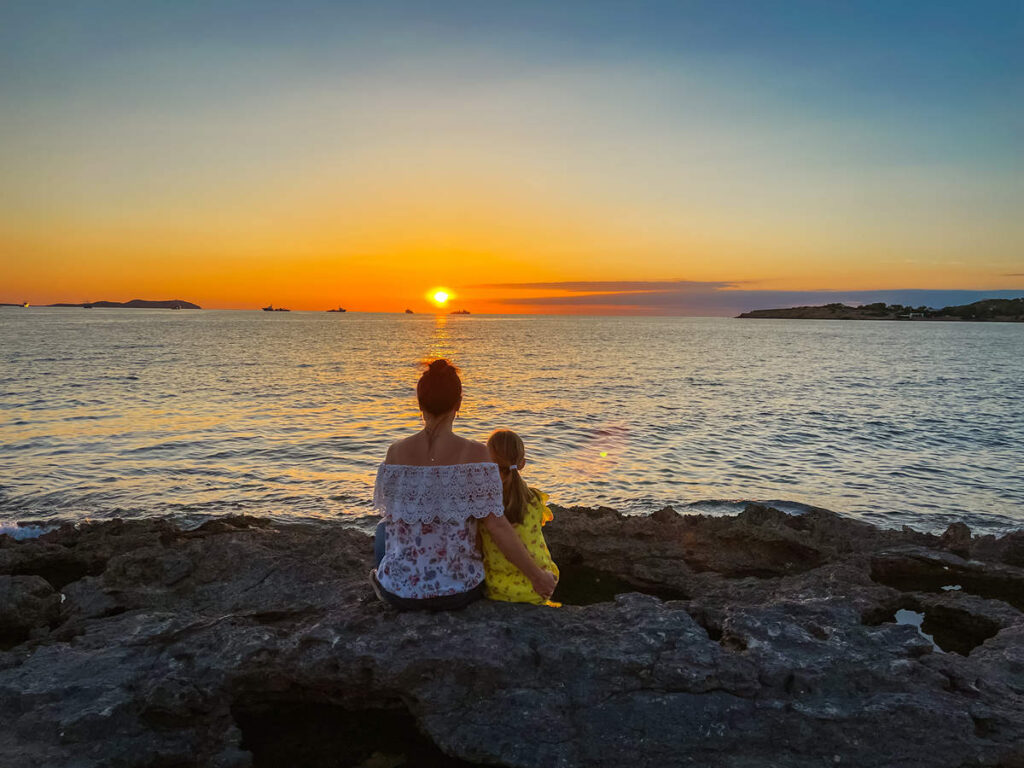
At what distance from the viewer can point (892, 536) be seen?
8.59 meters

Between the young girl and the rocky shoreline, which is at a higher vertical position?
the young girl

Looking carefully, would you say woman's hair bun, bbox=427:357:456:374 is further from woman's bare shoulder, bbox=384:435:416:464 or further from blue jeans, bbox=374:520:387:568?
blue jeans, bbox=374:520:387:568

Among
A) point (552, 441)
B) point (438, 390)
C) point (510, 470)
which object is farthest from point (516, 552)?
point (552, 441)

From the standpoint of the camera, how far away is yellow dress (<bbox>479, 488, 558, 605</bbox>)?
512 cm

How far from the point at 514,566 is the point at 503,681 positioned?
3.08ft

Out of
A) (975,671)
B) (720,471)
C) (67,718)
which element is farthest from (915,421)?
(67,718)

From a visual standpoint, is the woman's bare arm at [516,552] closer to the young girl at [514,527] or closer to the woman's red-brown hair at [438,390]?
the young girl at [514,527]

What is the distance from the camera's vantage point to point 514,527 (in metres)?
5.23

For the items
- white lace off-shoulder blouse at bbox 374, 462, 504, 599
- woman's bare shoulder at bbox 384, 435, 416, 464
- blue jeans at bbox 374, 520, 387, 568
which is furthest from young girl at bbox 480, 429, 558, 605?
blue jeans at bbox 374, 520, 387, 568

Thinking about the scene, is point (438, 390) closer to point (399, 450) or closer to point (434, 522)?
point (399, 450)

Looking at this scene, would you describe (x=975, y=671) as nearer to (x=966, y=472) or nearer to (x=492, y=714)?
(x=492, y=714)

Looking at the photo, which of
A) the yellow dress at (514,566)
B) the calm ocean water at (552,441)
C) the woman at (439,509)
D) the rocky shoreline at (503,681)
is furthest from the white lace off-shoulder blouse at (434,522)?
the calm ocean water at (552,441)

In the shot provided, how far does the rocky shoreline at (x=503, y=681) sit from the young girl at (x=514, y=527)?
0.15m

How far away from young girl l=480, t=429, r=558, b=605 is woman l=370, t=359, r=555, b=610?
0.16 meters
